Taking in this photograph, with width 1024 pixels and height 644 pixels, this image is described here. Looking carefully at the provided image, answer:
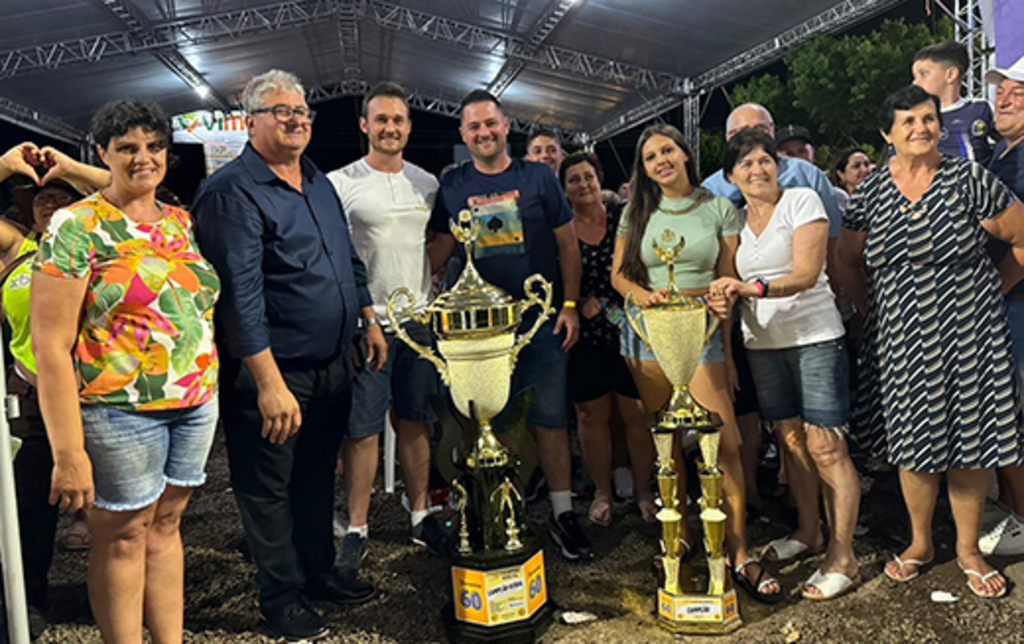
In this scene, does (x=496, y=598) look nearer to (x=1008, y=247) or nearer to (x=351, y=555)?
(x=351, y=555)

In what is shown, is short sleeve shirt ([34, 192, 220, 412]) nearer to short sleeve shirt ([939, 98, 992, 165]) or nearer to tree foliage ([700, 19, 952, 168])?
short sleeve shirt ([939, 98, 992, 165])

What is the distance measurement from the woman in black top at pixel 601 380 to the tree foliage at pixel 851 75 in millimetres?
12335

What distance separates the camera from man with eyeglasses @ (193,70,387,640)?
2074mm

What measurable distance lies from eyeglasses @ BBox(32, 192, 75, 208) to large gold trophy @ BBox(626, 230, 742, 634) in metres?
1.93

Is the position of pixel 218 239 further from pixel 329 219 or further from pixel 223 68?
pixel 223 68

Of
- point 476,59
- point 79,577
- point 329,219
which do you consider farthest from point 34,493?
point 476,59

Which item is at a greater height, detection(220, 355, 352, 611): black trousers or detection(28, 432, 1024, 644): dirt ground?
detection(220, 355, 352, 611): black trousers

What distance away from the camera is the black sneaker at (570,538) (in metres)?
2.82

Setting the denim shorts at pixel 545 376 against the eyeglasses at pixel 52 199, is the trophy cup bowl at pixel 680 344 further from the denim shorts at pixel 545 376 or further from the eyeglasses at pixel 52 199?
the eyeglasses at pixel 52 199

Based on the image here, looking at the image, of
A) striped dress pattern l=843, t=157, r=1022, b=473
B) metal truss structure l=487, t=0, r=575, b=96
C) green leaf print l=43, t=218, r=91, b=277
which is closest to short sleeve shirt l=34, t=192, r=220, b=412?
green leaf print l=43, t=218, r=91, b=277

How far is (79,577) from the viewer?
2986 mm

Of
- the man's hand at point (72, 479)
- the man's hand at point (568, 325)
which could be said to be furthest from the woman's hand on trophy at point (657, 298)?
the man's hand at point (72, 479)

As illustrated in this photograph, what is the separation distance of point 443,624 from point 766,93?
16.1 metres

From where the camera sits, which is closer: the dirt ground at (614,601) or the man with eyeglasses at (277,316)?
the man with eyeglasses at (277,316)
